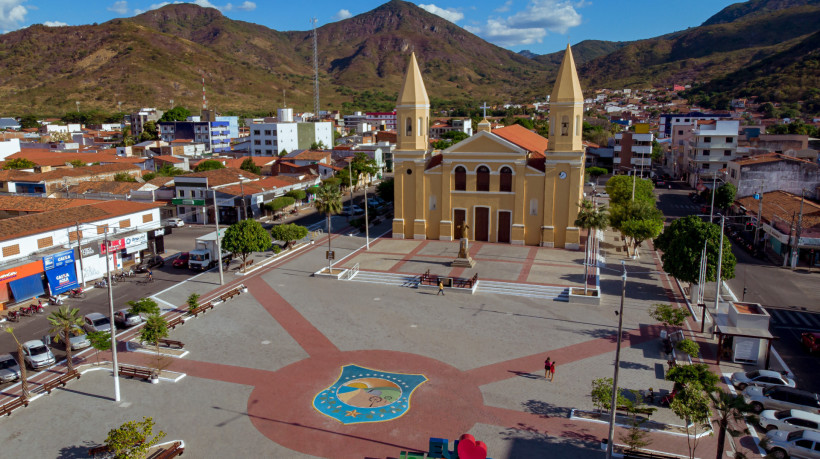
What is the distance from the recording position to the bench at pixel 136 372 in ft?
76.5

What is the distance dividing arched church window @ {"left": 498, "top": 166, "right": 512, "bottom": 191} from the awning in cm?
3319

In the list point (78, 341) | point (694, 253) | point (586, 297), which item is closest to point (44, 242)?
point (78, 341)

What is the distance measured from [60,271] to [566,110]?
37.3 meters

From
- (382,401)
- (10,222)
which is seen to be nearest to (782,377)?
(382,401)

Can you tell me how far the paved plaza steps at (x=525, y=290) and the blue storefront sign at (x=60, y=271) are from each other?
26.3 meters

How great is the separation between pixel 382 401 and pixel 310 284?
16.6 meters

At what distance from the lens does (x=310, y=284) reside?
36656 millimetres

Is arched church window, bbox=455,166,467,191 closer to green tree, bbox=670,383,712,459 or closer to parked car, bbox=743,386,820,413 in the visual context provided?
parked car, bbox=743,386,820,413

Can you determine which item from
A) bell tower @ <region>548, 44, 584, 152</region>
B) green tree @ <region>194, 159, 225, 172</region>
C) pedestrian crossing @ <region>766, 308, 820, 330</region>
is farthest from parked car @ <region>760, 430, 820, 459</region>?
green tree @ <region>194, 159, 225, 172</region>

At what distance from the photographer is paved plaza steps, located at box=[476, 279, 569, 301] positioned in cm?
3378

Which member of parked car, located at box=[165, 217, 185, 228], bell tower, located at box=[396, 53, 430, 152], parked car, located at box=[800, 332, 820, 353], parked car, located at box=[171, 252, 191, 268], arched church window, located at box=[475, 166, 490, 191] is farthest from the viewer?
parked car, located at box=[165, 217, 185, 228]

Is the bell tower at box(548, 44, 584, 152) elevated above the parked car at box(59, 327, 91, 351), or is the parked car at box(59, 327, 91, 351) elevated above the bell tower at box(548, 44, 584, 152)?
the bell tower at box(548, 44, 584, 152)

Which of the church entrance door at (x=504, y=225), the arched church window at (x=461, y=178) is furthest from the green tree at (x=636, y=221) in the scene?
the arched church window at (x=461, y=178)

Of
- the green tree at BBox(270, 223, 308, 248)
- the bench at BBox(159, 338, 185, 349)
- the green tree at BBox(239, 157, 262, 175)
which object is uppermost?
the green tree at BBox(239, 157, 262, 175)
